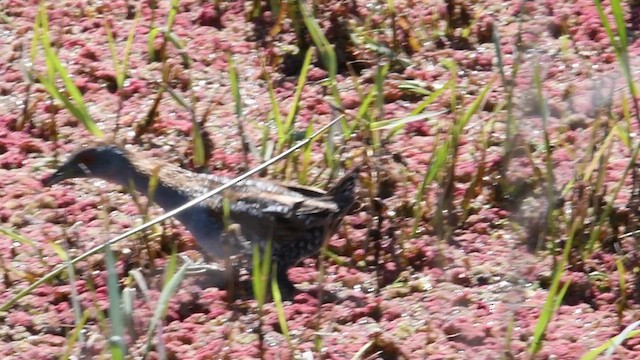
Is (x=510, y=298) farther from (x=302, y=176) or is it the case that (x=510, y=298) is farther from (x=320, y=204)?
(x=302, y=176)

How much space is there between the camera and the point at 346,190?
4.04 metres

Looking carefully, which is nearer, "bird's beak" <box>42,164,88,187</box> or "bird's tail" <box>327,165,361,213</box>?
"bird's tail" <box>327,165,361,213</box>

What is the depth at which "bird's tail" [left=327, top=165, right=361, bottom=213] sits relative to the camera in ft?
13.2

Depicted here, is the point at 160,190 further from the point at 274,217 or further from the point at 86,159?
the point at 274,217

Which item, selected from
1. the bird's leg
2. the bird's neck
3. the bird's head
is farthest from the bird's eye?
the bird's leg

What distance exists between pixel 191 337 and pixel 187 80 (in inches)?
66.0

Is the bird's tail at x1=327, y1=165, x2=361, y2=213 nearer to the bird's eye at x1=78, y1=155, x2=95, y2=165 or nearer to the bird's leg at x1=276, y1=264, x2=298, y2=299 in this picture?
the bird's leg at x1=276, y1=264, x2=298, y2=299

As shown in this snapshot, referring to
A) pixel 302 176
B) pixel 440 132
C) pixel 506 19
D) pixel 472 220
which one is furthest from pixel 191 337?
pixel 506 19

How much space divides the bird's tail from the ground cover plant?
152 mm

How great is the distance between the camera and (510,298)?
2.73 m

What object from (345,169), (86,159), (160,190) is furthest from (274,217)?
(86,159)

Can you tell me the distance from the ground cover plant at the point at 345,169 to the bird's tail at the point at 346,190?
0.50 ft

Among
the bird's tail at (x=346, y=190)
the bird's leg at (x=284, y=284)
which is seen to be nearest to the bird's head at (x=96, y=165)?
the bird's leg at (x=284, y=284)

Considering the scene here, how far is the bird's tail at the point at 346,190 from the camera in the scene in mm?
4035
